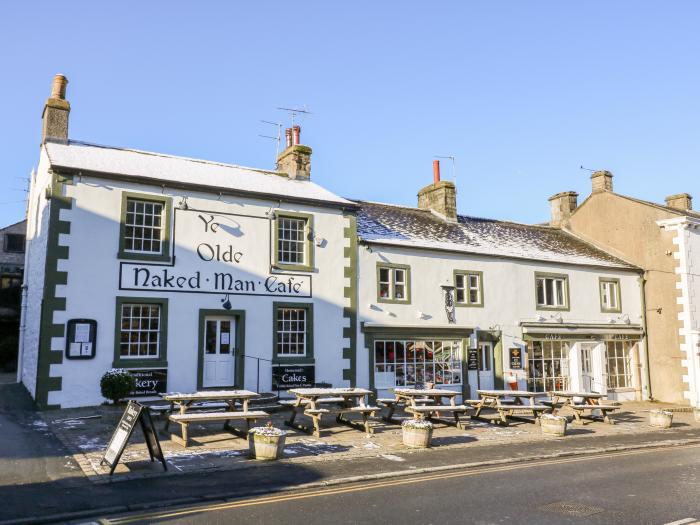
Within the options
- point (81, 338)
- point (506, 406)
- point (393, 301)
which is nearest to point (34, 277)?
point (81, 338)

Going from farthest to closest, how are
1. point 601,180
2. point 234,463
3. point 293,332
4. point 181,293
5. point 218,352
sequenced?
point 601,180 < point 293,332 < point 218,352 < point 181,293 < point 234,463

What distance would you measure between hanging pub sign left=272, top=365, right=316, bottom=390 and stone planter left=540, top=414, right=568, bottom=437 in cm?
660

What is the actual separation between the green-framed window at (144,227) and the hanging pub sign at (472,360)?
10.7m

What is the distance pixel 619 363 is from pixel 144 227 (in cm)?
1947

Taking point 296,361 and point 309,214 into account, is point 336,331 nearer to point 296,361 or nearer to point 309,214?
point 296,361

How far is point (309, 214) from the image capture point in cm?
1855

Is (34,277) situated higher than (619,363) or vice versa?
(34,277)

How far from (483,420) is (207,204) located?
392 inches

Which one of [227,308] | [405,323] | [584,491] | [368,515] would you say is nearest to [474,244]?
[405,323]

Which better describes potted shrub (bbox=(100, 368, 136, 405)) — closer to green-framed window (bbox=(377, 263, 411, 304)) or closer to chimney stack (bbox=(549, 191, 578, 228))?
green-framed window (bbox=(377, 263, 411, 304))

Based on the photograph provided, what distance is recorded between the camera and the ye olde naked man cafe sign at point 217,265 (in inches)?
626

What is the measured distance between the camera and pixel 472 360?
67.7 ft

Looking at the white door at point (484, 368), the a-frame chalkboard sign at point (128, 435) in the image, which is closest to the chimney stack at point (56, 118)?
the a-frame chalkboard sign at point (128, 435)

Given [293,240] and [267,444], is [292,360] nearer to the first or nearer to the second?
[293,240]
